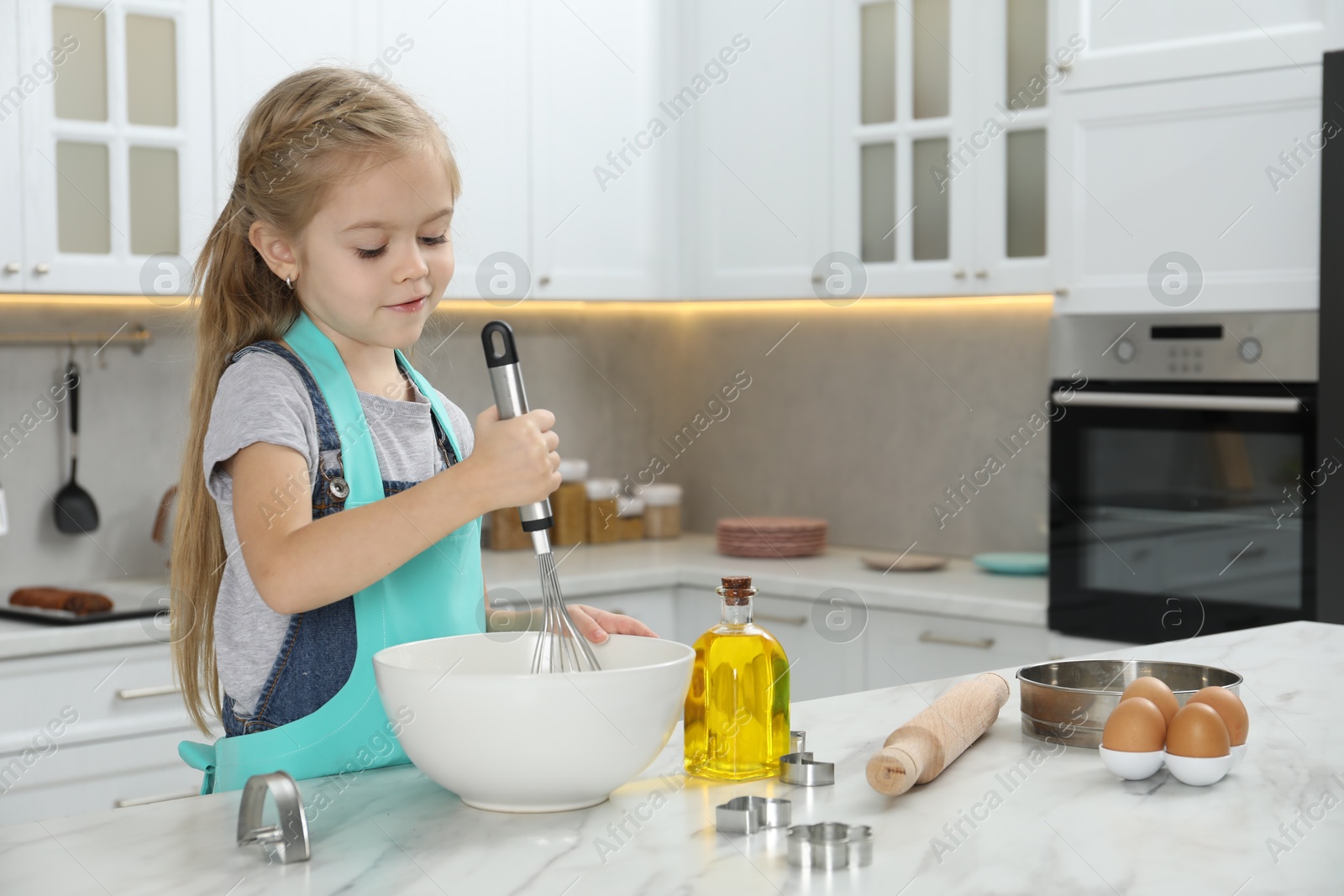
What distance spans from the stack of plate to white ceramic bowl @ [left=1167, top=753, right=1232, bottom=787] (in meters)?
2.04

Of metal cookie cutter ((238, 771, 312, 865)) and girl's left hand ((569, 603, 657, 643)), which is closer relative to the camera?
metal cookie cutter ((238, 771, 312, 865))

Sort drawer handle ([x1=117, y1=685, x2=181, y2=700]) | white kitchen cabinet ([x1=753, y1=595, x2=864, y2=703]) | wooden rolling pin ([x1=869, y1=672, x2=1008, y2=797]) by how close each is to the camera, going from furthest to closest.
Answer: white kitchen cabinet ([x1=753, y1=595, x2=864, y2=703])
drawer handle ([x1=117, y1=685, x2=181, y2=700])
wooden rolling pin ([x1=869, y1=672, x2=1008, y2=797])

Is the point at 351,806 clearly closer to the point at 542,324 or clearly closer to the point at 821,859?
the point at 821,859

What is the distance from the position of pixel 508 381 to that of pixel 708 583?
6.29 ft

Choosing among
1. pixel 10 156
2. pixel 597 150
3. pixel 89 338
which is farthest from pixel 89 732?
pixel 597 150

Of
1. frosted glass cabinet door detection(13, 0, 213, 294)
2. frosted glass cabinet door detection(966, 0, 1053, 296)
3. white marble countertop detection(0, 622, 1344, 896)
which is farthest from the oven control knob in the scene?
frosted glass cabinet door detection(13, 0, 213, 294)

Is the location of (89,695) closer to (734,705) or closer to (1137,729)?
(734,705)

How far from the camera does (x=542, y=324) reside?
3297mm

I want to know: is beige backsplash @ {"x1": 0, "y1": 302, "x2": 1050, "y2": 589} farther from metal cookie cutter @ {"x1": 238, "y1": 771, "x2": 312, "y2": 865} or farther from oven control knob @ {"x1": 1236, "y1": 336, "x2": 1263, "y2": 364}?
metal cookie cutter @ {"x1": 238, "y1": 771, "x2": 312, "y2": 865}

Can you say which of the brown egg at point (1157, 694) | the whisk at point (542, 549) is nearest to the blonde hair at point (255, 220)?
the whisk at point (542, 549)

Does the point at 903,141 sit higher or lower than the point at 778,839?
higher

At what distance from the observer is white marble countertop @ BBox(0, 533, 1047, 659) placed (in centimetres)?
219

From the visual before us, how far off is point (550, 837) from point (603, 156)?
7.64 ft

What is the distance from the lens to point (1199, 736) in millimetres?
915
